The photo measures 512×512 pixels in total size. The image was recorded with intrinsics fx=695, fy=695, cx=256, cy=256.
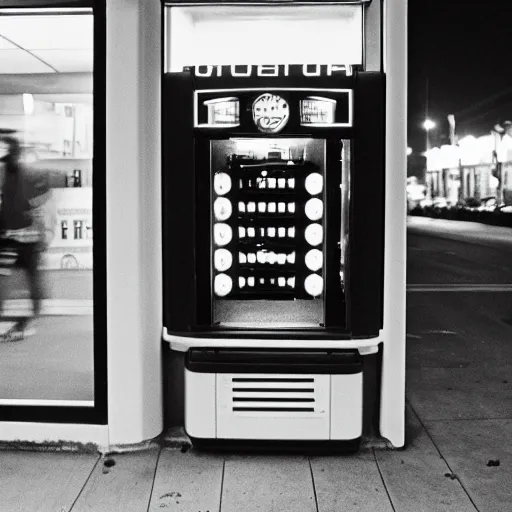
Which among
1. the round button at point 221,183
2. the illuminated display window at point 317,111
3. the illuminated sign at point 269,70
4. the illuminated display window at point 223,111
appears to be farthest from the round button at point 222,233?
the illuminated sign at point 269,70

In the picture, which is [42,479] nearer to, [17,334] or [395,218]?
[395,218]

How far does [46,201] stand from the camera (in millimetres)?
6602

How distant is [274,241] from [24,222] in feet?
10.6

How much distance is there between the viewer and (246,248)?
13.7 feet

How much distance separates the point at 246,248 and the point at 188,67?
3.68ft

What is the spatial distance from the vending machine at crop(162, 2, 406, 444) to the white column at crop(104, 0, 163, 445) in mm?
103

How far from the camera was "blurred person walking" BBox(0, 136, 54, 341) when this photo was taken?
6.46 meters

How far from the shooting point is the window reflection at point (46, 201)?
5.84 metres

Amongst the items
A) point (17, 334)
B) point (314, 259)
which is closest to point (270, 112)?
point (314, 259)

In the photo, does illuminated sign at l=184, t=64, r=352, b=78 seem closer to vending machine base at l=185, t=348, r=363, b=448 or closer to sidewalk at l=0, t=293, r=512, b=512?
vending machine base at l=185, t=348, r=363, b=448

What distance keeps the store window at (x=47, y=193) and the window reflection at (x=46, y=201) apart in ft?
0.03

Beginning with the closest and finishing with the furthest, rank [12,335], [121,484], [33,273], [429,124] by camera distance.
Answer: [121,484] < [12,335] < [33,273] < [429,124]

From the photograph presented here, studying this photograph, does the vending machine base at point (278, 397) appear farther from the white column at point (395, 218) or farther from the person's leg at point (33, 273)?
the person's leg at point (33, 273)

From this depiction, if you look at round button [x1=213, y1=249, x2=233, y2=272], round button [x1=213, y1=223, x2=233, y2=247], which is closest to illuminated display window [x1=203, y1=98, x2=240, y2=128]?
round button [x1=213, y1=223, x2=233, y2=247]
